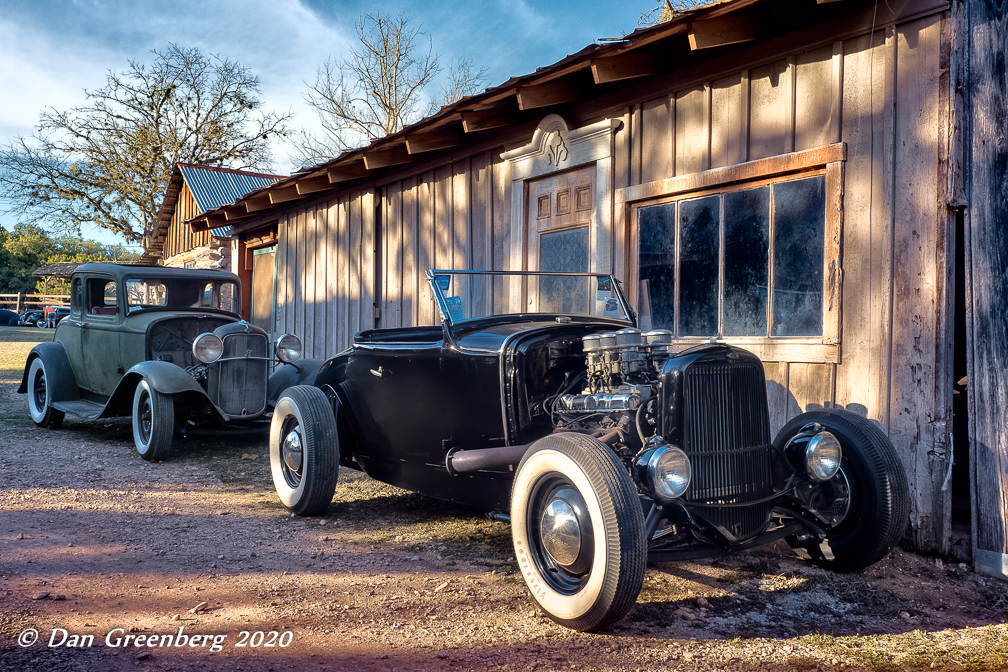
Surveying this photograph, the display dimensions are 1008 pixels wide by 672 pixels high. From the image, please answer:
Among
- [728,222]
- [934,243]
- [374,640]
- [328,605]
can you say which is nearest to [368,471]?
[328,605]

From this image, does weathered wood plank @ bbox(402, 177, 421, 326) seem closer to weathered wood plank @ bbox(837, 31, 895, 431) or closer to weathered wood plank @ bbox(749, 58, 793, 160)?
weathered wood plank @ bbox(749, 58, 793, 160)

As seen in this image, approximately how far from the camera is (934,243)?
3627 millimetres

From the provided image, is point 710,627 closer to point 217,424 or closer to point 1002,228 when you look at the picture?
point 1002,228

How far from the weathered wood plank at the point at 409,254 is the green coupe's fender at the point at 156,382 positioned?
226 centimetres

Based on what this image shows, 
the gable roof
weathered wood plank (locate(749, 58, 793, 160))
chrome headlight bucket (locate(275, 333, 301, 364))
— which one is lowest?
chrome headlight bucket (locate(275, 333, 301, 364))

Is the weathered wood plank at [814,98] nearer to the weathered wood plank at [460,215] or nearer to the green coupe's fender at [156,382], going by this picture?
the weathered wood plank at [460,215]

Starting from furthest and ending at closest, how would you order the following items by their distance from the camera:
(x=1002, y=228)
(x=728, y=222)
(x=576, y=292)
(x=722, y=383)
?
1. (x=728, y=222)
2. (x=576, y=292)
3. (x=1002, y=228)
4. (x=722, y=383)

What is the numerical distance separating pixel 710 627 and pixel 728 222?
9.12 feet

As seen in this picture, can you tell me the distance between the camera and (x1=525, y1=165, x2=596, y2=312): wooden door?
5.66 m

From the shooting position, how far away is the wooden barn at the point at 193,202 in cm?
2095

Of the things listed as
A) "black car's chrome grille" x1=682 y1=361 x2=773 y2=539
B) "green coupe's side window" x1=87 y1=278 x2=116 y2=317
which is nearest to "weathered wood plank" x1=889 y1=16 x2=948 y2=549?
"black car's chrome grille" x1=682 y1=361 x2=773 y2=539

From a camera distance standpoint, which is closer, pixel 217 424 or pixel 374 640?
pixel 374 640

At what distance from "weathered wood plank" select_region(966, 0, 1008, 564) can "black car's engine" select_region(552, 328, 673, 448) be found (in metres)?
1.67

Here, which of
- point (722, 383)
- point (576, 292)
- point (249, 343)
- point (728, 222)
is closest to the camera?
point (722, 383)
